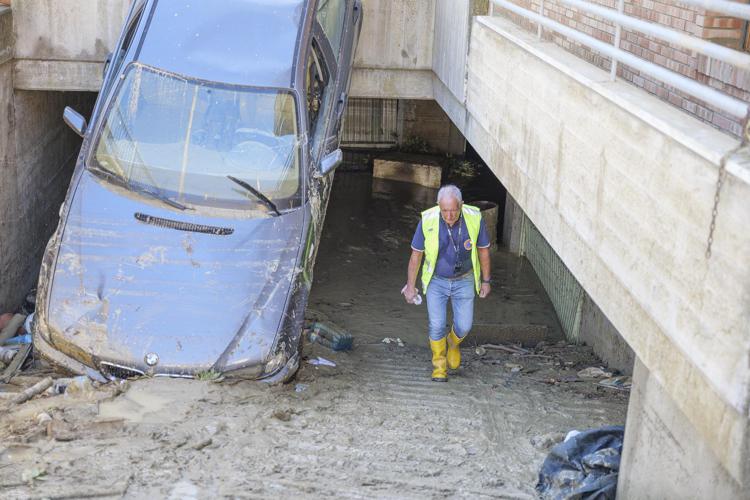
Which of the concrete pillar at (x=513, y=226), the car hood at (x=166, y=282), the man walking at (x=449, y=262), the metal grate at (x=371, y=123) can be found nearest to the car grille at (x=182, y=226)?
the car hood at (x=166, y=282)

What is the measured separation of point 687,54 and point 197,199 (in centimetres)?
393

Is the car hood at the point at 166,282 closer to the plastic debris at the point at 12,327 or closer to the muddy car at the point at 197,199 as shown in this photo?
the muddy car at the point at 197,199

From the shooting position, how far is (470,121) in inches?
385

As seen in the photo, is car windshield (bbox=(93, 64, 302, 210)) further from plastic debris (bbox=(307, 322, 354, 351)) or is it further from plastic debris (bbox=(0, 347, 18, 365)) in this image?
plastic debris (bbox=(0, 347, 18, 365))

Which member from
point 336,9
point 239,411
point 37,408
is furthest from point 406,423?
point 336,9

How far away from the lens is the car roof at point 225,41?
8.30 m

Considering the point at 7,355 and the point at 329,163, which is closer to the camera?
the point at 7,355

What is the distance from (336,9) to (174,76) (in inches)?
100

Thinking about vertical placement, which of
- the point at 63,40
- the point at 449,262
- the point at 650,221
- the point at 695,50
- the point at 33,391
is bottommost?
the point at 33,391

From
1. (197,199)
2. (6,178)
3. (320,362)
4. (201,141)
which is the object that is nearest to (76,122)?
(201,141)

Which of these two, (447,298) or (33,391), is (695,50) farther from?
(33,391)

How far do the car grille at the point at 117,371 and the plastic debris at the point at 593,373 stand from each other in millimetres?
4091

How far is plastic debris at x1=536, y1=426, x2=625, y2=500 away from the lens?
547 cm

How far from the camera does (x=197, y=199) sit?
7.62m
